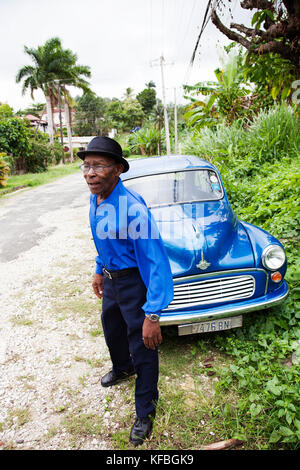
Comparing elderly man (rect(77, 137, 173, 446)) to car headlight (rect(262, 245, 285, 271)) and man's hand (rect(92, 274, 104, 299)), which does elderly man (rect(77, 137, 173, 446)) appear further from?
car headlight (rect(262, 245, 285, 271))

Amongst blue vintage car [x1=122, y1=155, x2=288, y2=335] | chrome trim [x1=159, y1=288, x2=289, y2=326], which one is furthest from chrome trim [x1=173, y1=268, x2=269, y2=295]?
chrome trim [x1=159, y1=288, x2=289, y2=326]

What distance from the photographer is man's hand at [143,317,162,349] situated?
1.69 metres

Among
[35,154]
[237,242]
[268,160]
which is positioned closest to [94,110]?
[35,154]

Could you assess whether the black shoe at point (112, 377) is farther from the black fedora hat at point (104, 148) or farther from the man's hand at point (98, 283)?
the black fedora hat at point (104, 148)

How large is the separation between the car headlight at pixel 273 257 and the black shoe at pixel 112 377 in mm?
1492

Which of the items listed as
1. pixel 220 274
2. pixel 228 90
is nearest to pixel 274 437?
pixel 220 274

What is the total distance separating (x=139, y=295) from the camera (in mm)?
1828

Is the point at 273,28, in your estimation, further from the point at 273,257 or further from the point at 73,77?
the point at 73,77

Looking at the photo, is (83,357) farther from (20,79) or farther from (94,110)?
(94,110)

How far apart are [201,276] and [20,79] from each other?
1147 inches

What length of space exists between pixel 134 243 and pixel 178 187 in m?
2.12

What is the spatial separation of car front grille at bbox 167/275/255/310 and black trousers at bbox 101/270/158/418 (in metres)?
0.57

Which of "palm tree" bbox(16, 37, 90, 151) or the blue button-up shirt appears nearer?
the blue button-up shirt

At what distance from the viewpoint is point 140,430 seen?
1.96 m
